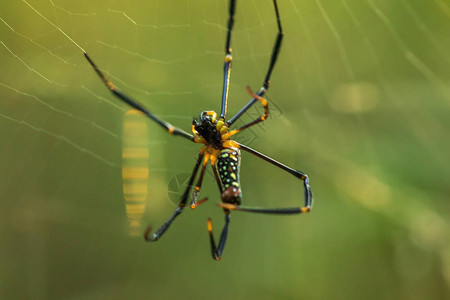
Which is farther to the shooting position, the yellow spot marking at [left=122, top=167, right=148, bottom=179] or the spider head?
the yellow spot marking at [left=122, top=167, right=148, bottom=179]

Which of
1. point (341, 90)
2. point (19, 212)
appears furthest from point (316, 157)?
point (19, 212)

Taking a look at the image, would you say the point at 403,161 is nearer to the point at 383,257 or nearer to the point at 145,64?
the point at 383,257

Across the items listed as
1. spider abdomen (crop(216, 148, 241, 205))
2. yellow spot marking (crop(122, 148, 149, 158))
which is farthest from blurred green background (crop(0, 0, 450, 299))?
spider abdomen (crop(216, 148, 241, 205))

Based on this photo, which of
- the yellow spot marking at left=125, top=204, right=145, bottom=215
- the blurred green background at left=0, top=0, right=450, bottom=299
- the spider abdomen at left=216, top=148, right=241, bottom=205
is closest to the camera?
the spider abdomen at left=216, top=148, right=241, bottom=205

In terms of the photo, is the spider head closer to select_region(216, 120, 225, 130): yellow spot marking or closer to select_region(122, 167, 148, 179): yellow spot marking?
select_region(216, 120, 225, 130): yellow spot marking

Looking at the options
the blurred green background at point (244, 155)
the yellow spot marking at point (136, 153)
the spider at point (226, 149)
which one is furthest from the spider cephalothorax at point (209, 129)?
the yellow spot marking at point (136, 153)

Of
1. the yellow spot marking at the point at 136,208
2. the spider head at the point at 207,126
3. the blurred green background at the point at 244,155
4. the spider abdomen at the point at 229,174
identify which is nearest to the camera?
the spider abdomen at the point at 229,174

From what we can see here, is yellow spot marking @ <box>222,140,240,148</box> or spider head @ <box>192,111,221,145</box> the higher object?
spider head @ <box>192,111,221,145</box>

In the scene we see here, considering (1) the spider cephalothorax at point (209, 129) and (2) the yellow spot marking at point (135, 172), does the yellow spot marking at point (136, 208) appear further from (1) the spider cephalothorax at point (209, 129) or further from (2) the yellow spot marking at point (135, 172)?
(1) the spider cephalothorax at point (209, 129)
